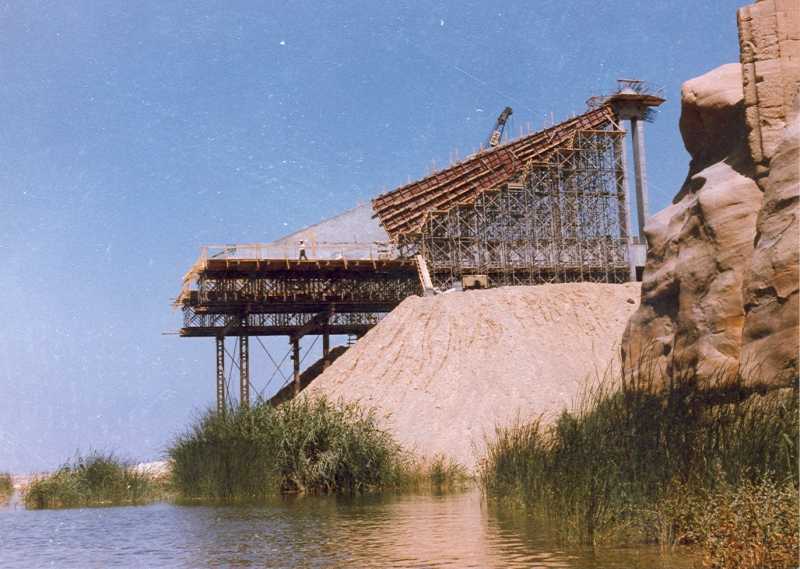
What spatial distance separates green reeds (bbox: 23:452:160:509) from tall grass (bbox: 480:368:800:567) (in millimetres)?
15311

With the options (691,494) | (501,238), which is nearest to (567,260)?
(501,238)

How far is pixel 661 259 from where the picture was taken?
63.7 feet

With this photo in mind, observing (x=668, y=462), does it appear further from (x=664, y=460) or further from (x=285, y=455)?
(x=285, y=455)

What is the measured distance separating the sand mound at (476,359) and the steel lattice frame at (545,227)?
894 cm

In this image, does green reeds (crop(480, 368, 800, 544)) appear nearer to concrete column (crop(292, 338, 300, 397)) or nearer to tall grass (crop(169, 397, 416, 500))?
tall grass (crop(169, 397, 416, 500))

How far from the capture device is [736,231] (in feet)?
54.3

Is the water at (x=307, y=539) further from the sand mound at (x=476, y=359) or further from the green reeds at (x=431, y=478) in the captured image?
the sand mound at (x=476, y=359)

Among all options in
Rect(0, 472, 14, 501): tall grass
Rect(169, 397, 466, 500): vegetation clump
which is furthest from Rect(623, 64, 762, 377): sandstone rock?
Rect(0, 472, 14, 501): tall grass

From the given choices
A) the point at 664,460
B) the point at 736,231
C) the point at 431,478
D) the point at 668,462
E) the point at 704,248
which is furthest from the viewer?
the point at 431,478

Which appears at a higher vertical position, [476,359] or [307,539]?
[476,359]

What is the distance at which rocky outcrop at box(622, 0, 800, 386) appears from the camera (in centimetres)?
1426

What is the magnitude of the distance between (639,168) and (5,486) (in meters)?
44.2

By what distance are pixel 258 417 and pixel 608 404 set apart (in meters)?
14.3

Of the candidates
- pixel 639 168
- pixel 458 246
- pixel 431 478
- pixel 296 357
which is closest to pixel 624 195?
pixel 639 168
